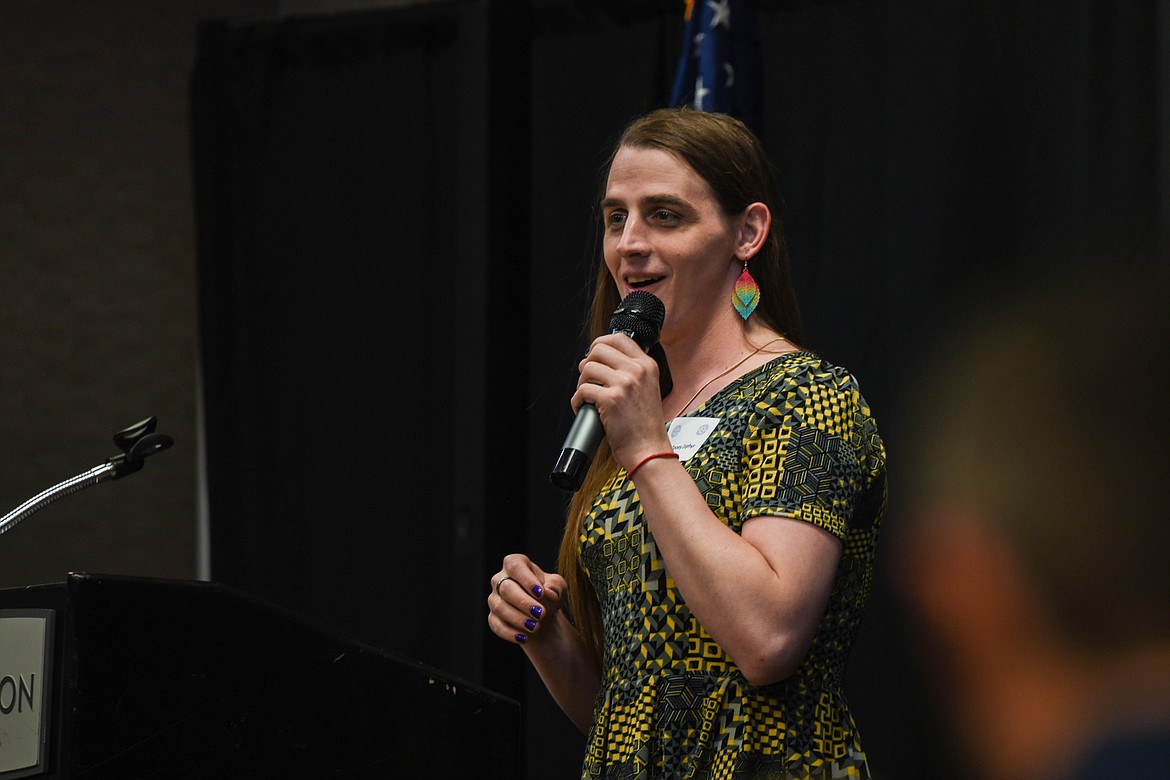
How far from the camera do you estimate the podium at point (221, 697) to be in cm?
130

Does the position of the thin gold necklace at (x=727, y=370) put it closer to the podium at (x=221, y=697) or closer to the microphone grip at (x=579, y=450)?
the microphone grip at (x=579, y=450)

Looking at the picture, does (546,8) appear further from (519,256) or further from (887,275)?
(887,275)

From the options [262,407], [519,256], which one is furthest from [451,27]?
[262,407]

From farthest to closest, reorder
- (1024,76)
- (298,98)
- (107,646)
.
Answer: (298,98)
(1024,76)
(107,646)

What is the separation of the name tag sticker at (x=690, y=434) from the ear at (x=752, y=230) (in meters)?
0.21

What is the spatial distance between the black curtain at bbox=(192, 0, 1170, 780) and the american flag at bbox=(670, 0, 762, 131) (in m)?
0.30

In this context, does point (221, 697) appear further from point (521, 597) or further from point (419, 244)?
point (419, 244)

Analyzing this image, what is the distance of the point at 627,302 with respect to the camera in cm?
141

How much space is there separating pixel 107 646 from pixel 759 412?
69cm

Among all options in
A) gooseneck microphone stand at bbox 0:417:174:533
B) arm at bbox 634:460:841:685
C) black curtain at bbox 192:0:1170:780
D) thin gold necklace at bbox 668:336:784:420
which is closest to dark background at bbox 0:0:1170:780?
black curtain at bbox 192:0:1170:780

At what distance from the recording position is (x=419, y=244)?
12.8 feet

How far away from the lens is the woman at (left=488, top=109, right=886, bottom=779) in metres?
1.22

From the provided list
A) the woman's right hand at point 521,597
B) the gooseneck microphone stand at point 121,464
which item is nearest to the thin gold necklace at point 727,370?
the woman's right hand at point 521,597

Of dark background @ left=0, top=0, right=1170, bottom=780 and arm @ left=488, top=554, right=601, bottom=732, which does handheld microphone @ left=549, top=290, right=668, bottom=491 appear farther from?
dark background @ left=0, top=0, right=1170, bottom=780
